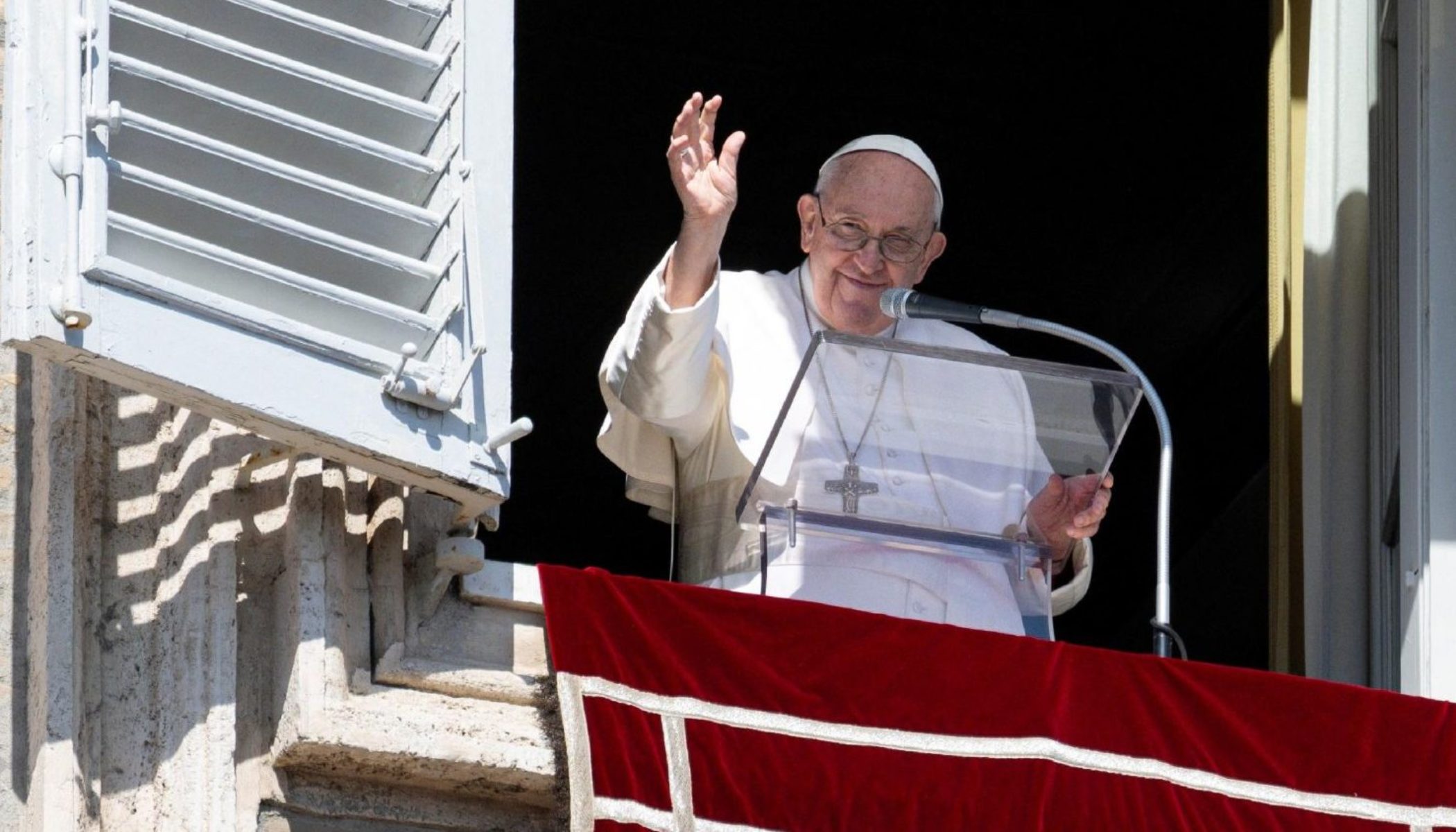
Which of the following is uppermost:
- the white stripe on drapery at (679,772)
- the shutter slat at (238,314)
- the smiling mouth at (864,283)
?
the smiling mouth at (864,283)

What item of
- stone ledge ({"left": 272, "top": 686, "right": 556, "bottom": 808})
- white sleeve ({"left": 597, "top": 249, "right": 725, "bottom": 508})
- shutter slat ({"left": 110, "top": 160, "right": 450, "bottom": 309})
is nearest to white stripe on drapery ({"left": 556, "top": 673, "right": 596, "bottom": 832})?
stone ledge ({"left": 272, "top": 686, "right": 556, "bottom": 808})

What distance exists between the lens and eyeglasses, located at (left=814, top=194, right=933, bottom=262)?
544 cm

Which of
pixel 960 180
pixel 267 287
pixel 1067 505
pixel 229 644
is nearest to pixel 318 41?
pixel 267 287

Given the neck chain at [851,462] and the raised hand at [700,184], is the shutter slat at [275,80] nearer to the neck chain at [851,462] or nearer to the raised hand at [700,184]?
the raised hand at [700,184]

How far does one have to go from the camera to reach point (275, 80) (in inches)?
180

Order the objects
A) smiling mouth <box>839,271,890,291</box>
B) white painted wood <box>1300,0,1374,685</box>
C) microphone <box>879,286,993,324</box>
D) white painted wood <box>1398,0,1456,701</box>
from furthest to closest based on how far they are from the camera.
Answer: white painted wood <box>1300,0,1374,685</box>, smiling mouth <box>839,271,890,291</box>, white painted wood <box>1398,0,1456,701</box>, microphone <box>879,286,993,324</box>

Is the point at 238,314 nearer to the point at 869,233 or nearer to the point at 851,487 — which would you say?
the point at 851,487

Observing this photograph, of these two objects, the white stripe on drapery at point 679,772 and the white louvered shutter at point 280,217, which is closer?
the white louvered shutter at point 280,217

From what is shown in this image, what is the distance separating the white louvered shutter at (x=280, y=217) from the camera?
13.7 ft

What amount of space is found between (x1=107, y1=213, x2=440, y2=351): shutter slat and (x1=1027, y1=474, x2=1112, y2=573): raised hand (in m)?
1.06

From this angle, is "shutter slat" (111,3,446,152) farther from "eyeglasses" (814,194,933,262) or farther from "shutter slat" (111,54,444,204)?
"eyeglasses" (814,194,933,262)

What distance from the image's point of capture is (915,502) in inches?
185

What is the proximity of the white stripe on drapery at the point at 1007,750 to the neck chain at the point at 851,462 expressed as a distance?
456 millimetres

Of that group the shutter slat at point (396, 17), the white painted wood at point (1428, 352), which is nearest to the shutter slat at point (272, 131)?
the shutter slat at point (396, 17)
